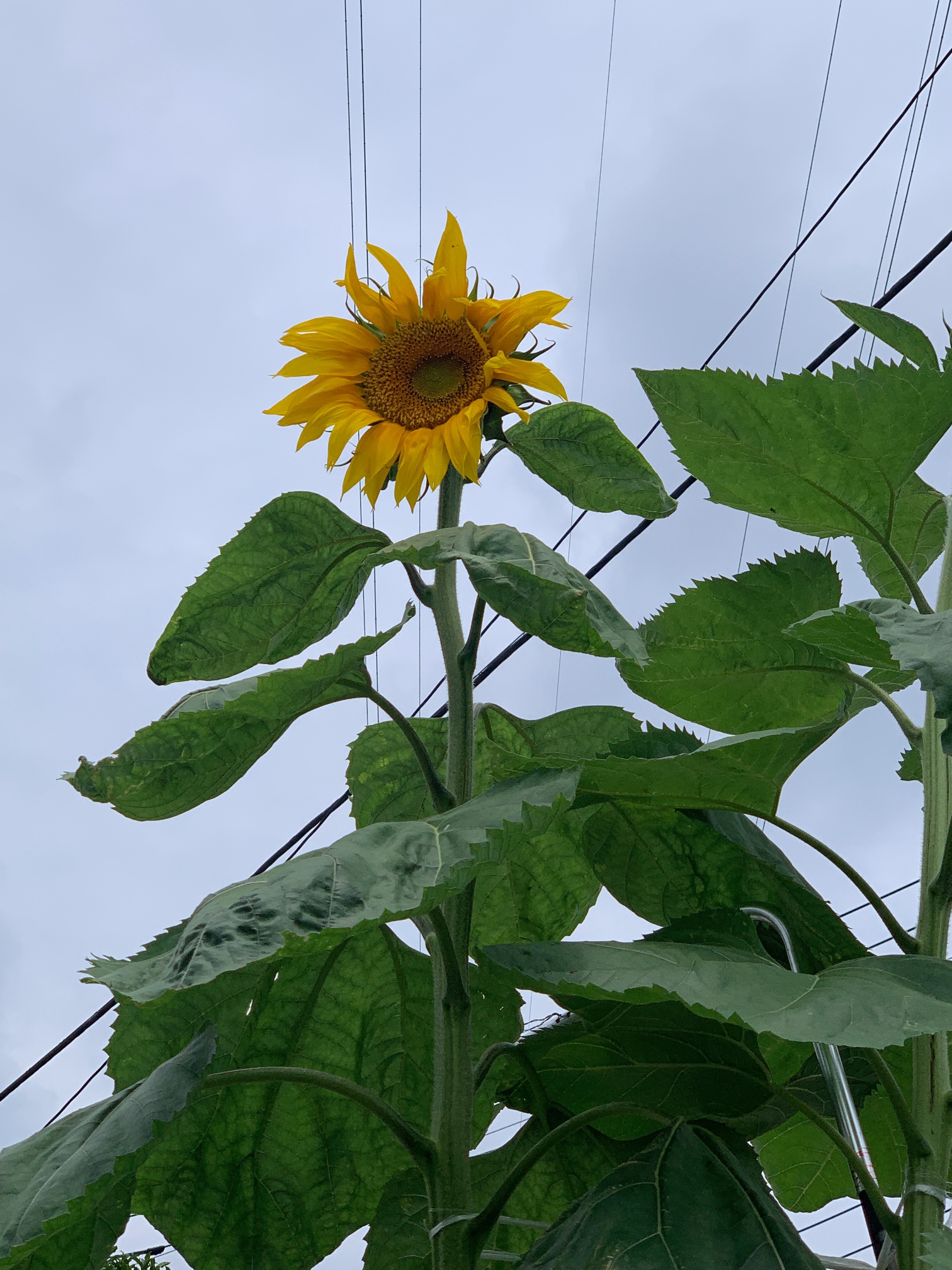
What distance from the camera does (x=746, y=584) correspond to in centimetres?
74

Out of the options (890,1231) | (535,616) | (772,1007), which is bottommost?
(890,1231)

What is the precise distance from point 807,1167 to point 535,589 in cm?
53

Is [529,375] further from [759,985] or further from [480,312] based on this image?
[759,985]

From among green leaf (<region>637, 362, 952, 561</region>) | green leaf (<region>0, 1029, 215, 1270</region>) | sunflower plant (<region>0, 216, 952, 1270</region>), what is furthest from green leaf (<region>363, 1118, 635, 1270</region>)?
green leaf (<region>637, 362, 952, 561</region>)

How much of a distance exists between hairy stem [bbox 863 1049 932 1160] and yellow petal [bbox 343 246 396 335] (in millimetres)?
528

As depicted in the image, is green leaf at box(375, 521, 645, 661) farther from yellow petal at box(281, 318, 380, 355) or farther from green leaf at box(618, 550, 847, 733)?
yellow petal at box(281, 318, 380, 355)

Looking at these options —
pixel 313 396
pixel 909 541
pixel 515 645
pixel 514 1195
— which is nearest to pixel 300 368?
pixel 313 396

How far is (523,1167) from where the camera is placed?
0.64 m

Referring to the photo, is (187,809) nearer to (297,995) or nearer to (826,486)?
(297,995)

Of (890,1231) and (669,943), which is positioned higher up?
(669,943)

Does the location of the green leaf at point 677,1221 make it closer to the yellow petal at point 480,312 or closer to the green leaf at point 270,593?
the green leaf at point 270,593

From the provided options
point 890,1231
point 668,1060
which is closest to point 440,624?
point 668,1060

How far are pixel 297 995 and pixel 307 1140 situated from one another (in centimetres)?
9

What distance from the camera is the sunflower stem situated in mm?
635
